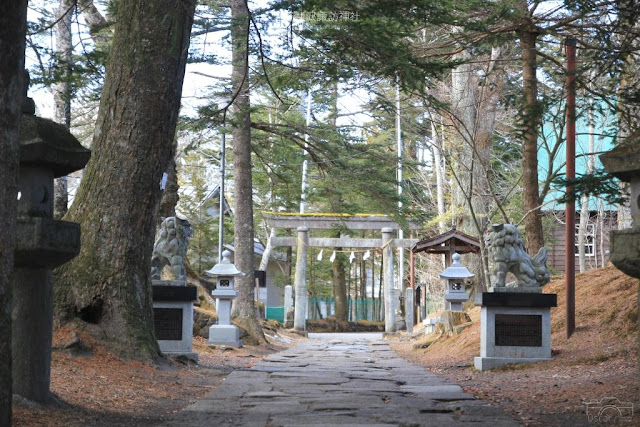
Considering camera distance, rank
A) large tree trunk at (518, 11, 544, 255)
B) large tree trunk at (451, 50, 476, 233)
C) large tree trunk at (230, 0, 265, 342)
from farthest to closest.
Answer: large tree trunk at (451, 50, 476, 233), large tree trunk at (230, 0, 265, 342), large tree trunk at (518, 11, 544, 255)

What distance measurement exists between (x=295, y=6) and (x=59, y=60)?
3.16 metres

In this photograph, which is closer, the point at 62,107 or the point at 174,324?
the point at 174,324

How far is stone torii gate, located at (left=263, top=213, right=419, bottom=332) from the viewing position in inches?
1106

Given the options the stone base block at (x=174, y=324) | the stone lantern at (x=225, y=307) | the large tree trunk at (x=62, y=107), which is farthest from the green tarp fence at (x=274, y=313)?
the stone base block at (x=174, y=324)

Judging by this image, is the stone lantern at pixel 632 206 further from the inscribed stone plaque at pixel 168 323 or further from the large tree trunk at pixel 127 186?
the inscribed stone plaque at pixel 168 323

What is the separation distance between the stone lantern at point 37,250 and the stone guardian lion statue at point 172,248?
6470 millimetres

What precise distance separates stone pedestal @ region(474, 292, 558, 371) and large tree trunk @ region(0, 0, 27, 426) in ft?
26.5

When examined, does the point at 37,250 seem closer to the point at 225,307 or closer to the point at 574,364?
the point at 574,364

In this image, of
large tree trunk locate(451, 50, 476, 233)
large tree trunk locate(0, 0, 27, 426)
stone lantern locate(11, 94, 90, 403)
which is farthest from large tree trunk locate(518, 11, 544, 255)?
large tree trunk locate(0, 0, 27, 426)

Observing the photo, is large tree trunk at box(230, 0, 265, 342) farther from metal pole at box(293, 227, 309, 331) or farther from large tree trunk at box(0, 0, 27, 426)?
large tree trunk at box(0, 0, 27, 426)

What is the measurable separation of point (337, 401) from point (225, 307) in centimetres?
1055

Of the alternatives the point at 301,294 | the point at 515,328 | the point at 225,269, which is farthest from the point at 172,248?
the point at 301,294

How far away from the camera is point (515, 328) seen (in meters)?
11.8

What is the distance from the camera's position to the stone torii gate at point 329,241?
92.2ft
